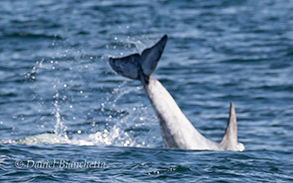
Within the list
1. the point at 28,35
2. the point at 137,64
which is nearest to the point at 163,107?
the point at 137,64

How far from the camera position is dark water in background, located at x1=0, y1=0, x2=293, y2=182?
11.4m

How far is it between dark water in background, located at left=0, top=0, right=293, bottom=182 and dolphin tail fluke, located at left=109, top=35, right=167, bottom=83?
1.77 ft

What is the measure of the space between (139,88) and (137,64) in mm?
6905

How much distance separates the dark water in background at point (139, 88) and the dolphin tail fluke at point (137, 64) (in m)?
0.54

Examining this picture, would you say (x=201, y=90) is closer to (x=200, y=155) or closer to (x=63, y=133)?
(x=63, y=133)

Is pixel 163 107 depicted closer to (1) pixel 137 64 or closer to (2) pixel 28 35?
(1) pixel 137 64

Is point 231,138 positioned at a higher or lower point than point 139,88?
lower

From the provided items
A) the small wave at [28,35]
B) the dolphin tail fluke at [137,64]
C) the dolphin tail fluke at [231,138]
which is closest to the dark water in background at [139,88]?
the small wave at [28,35]

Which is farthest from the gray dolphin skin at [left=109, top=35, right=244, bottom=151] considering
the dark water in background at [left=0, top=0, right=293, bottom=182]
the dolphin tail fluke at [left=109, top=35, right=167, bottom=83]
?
the dark water in background at [left=0, top=0, right=293, bottom=182]

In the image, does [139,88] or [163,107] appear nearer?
[163,107]

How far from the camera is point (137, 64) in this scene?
42.9 ft

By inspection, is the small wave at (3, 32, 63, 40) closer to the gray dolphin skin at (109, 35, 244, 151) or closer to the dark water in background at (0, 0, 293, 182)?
the dark water in background at (0, 0, 293, 182)

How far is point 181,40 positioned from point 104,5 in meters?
8.31

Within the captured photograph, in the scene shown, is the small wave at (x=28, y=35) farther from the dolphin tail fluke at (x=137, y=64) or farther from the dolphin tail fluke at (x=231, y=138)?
the dolphin tail fluke at (x=231, y=138)
